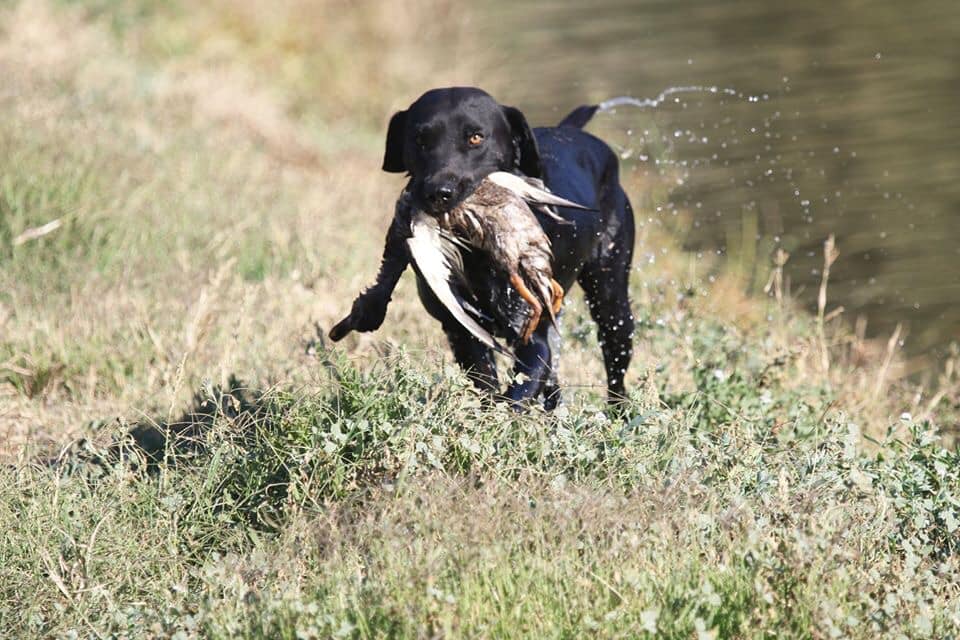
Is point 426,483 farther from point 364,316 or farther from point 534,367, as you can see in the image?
point 534,367

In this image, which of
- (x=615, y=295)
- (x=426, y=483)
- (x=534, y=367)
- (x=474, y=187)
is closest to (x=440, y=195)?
(x=474, y=187)

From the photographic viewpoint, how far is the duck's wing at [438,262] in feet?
14.0

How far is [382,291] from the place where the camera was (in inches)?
172

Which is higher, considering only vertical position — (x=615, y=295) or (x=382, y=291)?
(x=382, y=291)

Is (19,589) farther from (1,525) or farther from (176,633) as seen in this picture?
(176,633)

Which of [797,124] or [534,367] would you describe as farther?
[797,124]

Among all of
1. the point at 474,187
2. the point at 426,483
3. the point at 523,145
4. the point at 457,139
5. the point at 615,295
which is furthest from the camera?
the point at 615,295

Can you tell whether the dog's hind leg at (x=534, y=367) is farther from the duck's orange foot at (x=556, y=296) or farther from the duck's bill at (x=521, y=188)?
the duck's bill at (x=521, y=188)

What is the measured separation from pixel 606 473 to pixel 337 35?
1075cm

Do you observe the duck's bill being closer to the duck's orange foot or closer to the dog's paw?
the duck's orange foot

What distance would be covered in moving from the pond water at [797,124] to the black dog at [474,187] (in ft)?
9.86

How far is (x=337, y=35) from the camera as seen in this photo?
14008 mm

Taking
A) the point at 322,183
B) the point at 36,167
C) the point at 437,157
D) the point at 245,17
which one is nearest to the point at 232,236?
the point at 36,167

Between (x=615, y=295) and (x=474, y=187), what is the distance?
5.06 ft
